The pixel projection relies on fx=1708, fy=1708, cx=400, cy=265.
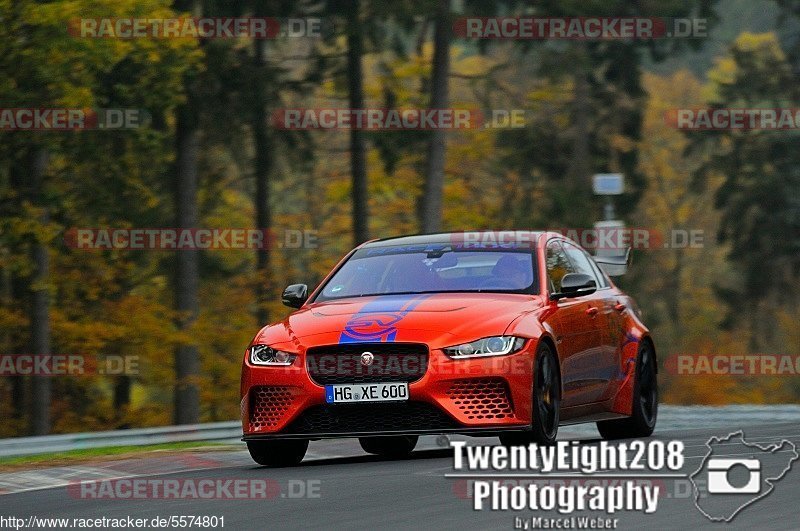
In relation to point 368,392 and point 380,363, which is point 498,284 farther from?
point 368,392

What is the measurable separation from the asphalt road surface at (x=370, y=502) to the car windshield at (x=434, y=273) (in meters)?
1.25

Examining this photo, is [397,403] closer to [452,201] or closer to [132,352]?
[132,352]

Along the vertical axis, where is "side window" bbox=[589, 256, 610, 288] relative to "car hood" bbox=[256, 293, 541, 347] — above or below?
below

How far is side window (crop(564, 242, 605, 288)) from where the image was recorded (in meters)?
13.6

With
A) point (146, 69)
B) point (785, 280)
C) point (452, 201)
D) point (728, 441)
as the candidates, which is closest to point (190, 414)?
point (146, 69)

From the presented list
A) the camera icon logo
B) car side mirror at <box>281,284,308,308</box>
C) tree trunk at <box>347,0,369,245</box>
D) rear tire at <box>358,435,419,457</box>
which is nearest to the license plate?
car side mirror at <box>281,284,308,308</box>

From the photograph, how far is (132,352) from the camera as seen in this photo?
119ft

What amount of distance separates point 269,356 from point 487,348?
1.53m

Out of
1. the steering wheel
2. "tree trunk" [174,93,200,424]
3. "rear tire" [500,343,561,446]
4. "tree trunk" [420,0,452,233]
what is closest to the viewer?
"rear tire" [500,343,561,446]

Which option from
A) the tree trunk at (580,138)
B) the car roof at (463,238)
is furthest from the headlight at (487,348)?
the tree trunk at (580,138)

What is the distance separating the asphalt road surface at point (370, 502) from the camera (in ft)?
27.3

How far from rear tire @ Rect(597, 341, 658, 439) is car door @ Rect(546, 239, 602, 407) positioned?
38.6 inches

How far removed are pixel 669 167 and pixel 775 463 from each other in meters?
46.7

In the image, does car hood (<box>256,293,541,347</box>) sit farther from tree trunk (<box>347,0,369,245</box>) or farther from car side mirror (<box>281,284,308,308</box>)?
tree trunk (<box>347,0,369,245</box>)
